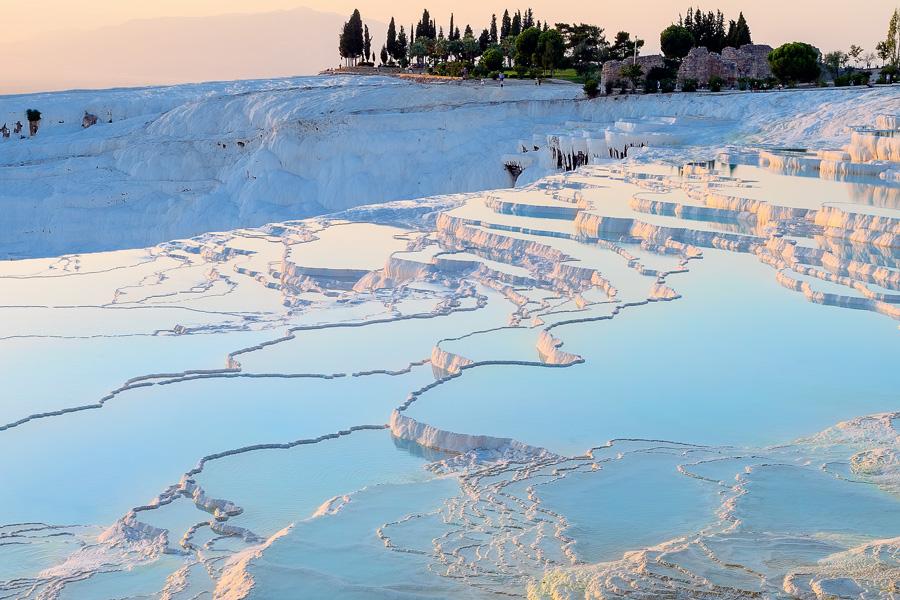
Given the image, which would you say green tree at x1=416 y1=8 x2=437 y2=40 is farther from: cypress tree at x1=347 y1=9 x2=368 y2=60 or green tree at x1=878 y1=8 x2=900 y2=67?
green tree at x1=878 y1=8 x2=900 y2=67

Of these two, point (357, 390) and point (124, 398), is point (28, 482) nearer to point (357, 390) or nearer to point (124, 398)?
point (124, 398)

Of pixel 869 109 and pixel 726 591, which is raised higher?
pixel 869 109

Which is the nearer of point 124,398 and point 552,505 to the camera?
point 552,505

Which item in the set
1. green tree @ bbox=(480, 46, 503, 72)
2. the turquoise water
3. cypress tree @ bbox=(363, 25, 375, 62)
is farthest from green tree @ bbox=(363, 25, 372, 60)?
the turquoise water

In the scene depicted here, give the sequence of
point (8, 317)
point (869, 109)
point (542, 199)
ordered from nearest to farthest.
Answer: point (8, 317)
point (542, 199)
point (869, 109)

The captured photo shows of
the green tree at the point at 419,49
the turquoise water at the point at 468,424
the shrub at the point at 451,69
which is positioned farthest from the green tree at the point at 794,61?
the green tree at the point at 419,49

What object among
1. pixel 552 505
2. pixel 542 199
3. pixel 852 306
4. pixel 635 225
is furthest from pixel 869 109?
pixel 552 505
